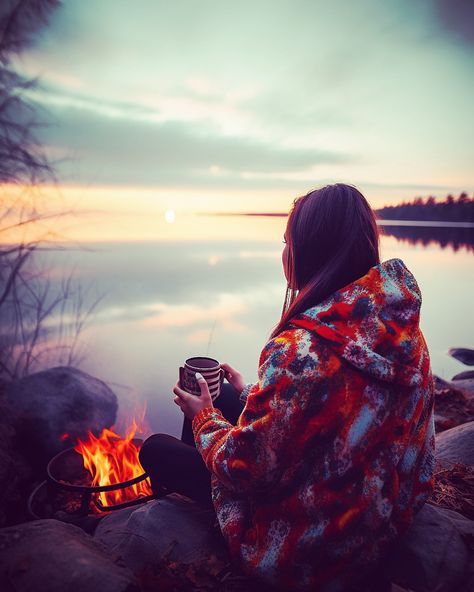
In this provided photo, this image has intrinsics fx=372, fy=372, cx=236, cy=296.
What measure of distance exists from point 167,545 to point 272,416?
146 centimetres

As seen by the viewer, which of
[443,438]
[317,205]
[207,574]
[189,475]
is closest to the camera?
[317,205]

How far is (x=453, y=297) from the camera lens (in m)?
16.6

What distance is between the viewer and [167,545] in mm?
2354

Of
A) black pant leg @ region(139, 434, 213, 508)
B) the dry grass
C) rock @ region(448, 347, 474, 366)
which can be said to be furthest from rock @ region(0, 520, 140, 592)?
rock @ region(448, 347, 474, 366)

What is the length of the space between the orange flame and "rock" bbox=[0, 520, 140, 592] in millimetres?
1722

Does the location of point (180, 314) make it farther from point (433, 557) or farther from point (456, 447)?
point (433, 557)

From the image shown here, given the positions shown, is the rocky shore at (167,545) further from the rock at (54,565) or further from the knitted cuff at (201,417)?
the knitted cuff at (201,417)

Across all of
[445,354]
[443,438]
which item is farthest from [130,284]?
[443,438]

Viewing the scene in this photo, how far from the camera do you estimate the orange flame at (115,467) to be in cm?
373

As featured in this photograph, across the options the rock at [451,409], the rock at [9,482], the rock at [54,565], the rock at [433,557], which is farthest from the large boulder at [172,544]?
the rock at [451,409]

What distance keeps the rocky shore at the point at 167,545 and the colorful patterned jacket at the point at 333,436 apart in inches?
19.5

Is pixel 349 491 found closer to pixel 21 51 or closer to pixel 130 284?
pixel 21 51

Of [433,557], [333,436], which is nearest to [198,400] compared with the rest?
[333,436]

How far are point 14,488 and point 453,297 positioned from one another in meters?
17.6
